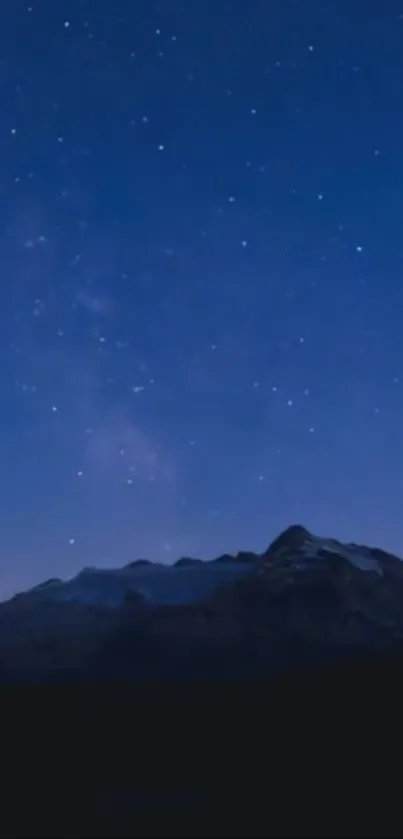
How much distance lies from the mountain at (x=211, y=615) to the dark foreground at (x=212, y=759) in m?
15.9

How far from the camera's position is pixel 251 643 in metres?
49.8

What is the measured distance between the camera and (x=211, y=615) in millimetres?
51812

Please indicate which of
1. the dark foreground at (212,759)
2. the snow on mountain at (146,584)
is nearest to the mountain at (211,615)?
the snow on mountain at (146,584)

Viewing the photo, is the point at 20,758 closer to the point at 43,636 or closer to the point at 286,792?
the point at 286,792

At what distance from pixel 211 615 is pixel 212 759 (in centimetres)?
3418

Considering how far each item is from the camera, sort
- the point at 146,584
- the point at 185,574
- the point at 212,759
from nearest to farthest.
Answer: the point at 212,759, the point at 146,584, the point at 185,574

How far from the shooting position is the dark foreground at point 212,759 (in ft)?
38.9

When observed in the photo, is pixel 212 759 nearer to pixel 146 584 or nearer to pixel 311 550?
pixel 146 584

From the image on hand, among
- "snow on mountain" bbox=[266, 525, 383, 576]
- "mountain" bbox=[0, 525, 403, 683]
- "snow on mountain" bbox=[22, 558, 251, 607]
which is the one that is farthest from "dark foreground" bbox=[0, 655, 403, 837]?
"snow on mountain" bbox=[266, 525, 383, 576]

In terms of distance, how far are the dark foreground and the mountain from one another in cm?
1593

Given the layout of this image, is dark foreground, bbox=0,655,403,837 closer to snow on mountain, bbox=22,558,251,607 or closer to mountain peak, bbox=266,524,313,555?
snow on mountain, bbox=22,558,251,607

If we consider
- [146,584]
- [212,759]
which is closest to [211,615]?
[146,584]

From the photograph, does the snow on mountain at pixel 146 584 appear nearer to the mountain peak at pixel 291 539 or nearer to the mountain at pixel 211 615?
the mountain at pixel 211 615

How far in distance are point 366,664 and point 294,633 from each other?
1845 centimetres
